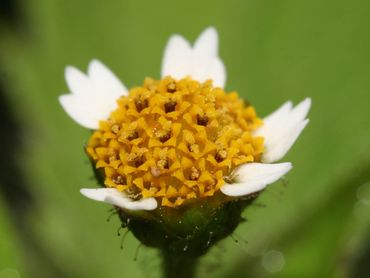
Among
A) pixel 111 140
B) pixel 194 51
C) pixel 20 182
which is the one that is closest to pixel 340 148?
pixel 194 51

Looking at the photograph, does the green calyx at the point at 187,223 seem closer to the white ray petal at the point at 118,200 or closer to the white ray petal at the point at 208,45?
the white ray petal at the point at 118,200

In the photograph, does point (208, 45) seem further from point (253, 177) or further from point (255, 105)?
point (255, 105)

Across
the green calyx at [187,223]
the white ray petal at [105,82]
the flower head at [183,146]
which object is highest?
the white ray petal at [105,82]

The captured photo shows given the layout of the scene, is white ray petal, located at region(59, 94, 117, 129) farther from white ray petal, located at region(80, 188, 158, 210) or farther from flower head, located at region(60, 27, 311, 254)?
white ray petal, located at region(80, 188, 158, 210)

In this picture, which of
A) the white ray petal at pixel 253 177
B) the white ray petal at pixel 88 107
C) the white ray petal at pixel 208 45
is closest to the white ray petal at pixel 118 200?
the white ray petal at pixel 253 177

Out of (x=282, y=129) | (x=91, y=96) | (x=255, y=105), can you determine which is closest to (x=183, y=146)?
(x=282, y=129)

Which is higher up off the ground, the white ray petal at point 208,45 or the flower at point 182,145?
the white ray petal at point 208,45

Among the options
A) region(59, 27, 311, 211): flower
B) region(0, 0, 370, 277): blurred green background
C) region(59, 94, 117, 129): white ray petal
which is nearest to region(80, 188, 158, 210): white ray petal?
region(59, 27, 311, 211): flower
